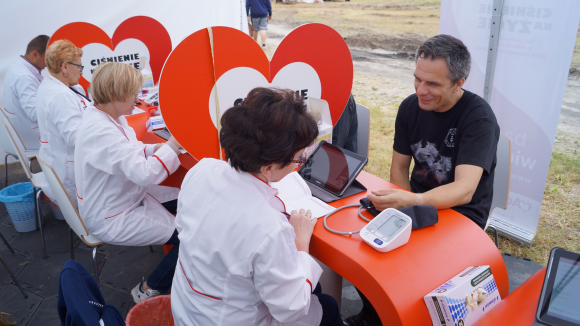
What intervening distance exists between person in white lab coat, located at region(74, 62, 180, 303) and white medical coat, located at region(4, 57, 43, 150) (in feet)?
5.25

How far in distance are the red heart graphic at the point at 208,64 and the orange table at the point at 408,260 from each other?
2.67 feet

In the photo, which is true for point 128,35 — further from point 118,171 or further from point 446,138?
point 446,138

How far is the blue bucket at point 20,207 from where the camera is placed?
2.94 metres

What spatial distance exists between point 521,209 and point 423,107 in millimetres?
1509

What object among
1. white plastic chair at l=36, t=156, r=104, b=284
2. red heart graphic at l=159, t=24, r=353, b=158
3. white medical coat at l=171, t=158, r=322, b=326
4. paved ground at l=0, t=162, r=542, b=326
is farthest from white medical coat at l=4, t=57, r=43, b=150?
white medical coat at l=171, t=158, r=322, b=326

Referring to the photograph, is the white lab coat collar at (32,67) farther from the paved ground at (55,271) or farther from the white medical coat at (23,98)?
the paved ground at (55,271)

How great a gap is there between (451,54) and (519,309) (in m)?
1.13

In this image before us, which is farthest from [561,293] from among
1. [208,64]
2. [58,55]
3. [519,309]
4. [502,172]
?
[58,55]

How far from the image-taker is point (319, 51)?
218 centimetres

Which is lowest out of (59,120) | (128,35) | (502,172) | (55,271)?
(55,271)

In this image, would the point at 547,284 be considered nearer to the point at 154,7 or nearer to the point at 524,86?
the point at 524,86

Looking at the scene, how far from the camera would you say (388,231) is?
138 centimetres

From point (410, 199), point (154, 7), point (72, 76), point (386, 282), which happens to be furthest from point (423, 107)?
point (154, 7)

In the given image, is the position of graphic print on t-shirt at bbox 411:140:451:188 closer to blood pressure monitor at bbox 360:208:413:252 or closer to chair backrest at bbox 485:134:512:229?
chair backrest at bbox 485:134:512:229
